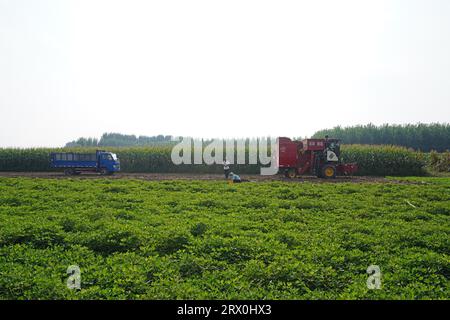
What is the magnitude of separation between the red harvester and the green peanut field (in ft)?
44.5

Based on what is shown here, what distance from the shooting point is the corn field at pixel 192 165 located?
125 ft

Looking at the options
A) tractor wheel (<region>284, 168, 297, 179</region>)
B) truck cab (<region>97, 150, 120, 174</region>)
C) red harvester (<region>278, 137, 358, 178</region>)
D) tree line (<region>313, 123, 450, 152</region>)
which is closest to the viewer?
red harvester (<region>278, 137, 358, 178</region>)

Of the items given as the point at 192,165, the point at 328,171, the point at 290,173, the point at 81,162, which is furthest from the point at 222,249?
the point at 192,165

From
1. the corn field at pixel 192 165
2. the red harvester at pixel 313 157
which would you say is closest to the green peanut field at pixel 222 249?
→ the red harvester at pixel 313 157

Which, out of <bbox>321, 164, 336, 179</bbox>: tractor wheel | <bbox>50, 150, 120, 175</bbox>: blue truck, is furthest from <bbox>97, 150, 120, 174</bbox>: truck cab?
<bbox>321, 164, 336, 179</bbox>: tractor wheel

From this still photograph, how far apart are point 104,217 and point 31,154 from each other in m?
36.8

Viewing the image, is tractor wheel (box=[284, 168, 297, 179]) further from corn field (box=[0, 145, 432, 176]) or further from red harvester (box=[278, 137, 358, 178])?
corn field (box=[0, 145, 432, 176])

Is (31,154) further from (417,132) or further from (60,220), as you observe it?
(417,132)

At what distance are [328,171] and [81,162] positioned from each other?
73.8 feet

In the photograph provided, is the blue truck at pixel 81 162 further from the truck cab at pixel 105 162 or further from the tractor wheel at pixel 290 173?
the tractor wheel at pixel 290 173

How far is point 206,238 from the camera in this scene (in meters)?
9.34

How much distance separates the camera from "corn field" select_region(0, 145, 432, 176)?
1505 inches

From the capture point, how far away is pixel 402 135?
85.5 metres
